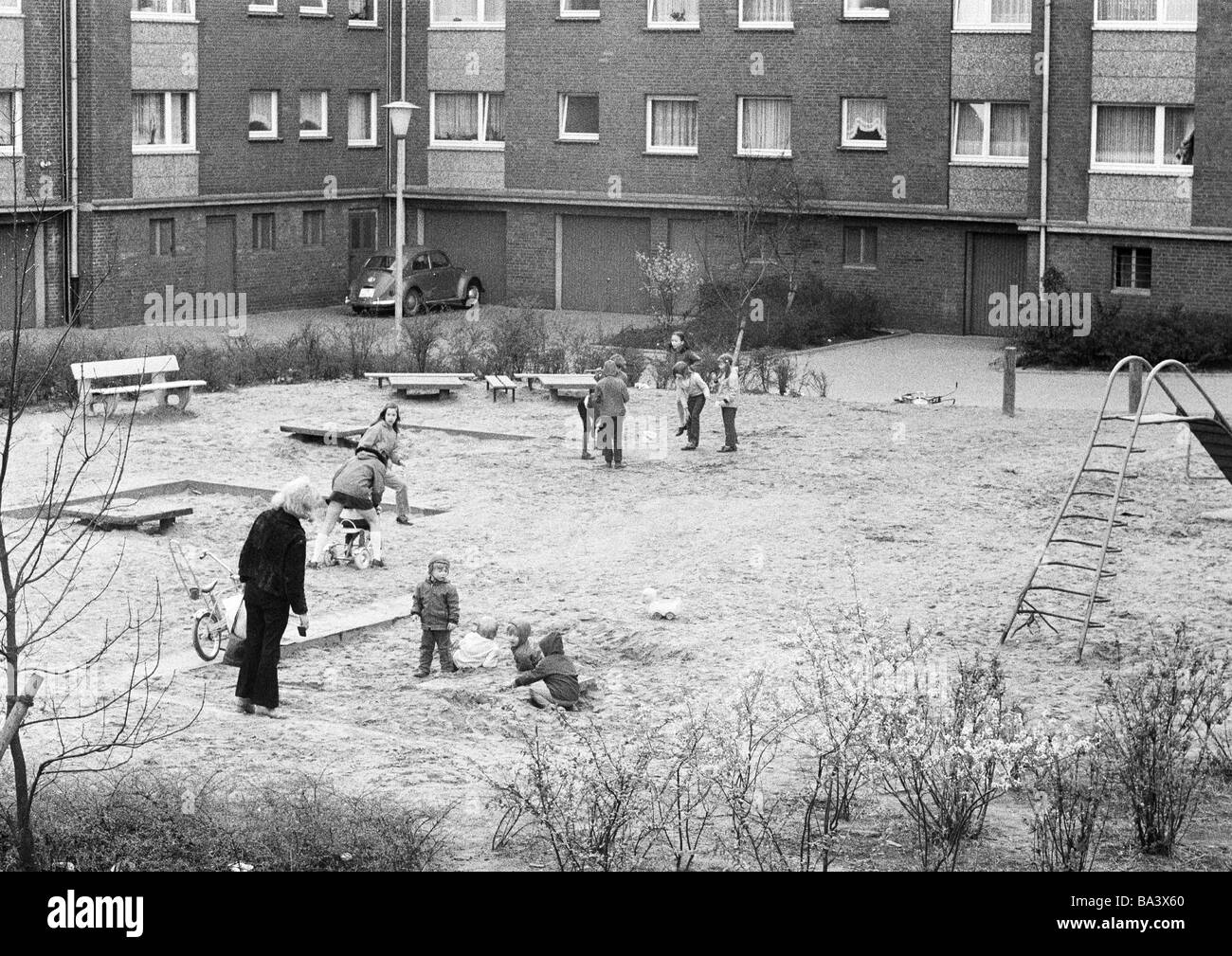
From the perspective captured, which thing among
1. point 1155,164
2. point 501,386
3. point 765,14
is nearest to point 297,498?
point 501,386

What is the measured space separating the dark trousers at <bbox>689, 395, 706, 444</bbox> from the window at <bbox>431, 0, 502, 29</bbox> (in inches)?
947

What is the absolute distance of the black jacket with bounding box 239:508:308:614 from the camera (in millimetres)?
13250

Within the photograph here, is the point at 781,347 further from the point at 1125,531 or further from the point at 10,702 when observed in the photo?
the point at 10,702

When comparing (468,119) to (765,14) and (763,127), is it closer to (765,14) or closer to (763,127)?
(763,127)

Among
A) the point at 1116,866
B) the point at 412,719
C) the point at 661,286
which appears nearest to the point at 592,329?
the point at 661,286

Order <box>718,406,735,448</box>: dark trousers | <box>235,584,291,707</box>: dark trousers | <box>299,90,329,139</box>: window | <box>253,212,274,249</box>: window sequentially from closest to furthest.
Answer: <box>235,584,291,707</box>: dark trousers
<box>718,406,735,448</box>: dark trousers
<box>253,212,274,249</box>: window
<box>299,90,329,139</box>: window

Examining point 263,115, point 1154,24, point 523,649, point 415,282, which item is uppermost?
point 1154,24

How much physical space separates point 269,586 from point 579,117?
33.5 m

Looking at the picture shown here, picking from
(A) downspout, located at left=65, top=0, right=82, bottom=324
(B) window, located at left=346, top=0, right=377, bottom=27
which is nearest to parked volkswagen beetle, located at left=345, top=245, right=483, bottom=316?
(B) window, located at left=346, top=0, right=377, bottom=27

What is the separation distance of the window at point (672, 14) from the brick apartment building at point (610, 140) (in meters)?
0.06

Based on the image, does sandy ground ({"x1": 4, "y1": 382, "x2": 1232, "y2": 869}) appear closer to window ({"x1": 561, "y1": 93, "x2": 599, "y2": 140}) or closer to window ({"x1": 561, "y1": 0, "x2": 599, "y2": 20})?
window ({"x1": 561, "y1": 93, "x2": 599, "y2": 140})

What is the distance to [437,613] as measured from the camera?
47.6 ft

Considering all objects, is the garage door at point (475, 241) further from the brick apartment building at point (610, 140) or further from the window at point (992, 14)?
the window at point (992, 14)

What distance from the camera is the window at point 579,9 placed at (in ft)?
146
